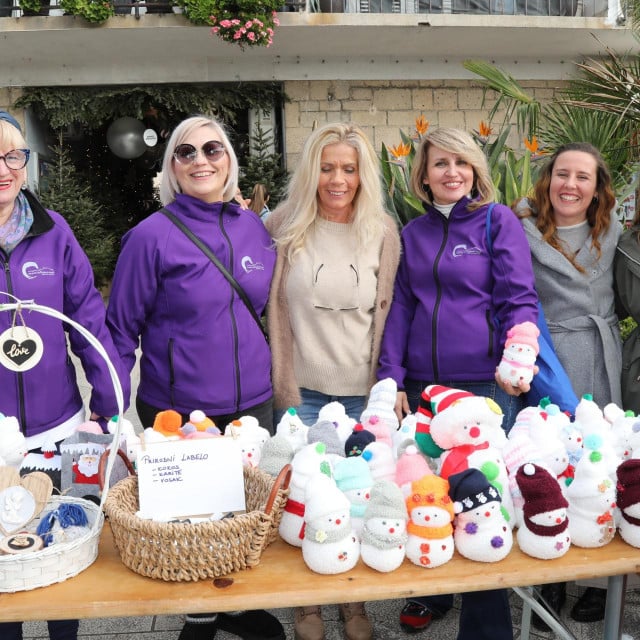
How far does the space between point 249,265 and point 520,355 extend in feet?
3.10

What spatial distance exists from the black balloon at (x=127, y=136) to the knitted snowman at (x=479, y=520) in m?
8.54

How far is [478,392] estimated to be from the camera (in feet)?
7.82

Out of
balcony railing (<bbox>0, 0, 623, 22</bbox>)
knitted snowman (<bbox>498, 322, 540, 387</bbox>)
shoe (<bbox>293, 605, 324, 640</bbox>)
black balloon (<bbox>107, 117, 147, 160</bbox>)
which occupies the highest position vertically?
balcony railing (<bbox>0, 0, 623, 22</bbox>)

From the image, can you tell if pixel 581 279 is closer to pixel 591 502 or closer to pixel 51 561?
pixel 591 502

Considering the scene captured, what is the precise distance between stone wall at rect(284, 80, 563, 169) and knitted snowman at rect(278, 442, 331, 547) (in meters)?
8.38

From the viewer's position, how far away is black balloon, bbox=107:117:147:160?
898cm

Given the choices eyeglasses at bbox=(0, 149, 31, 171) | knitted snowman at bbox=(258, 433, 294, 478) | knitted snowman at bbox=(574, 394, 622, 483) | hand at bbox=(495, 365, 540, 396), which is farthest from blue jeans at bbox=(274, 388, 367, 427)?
eyeglasses at bbox=(0, 149, 31, 171)

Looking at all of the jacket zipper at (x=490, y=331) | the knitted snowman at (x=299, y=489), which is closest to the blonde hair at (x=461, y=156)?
the jacket zipper at (x=490, y=331)

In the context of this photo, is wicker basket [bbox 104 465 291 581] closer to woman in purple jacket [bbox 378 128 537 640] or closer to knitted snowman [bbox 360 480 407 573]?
knitted snowman [bbox 360 480 407 573]

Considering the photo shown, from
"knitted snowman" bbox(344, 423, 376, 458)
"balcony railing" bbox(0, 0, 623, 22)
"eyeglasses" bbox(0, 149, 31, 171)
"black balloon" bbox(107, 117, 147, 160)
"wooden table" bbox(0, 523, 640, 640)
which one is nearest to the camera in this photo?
"wooden table" bbox(0, 523, 640, 640)

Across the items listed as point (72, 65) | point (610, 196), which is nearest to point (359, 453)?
point (610, 196)

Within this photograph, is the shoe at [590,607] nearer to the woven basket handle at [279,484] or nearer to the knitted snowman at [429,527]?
the knitted snowman at [429,527]

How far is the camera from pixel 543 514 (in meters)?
1.46

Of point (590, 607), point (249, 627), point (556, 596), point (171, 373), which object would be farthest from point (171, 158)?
point (590, 607)
